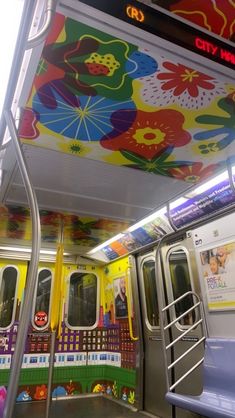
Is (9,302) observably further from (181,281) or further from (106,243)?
(181,281)

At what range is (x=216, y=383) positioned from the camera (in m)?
3.00

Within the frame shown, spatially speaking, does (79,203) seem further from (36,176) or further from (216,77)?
(216,77)

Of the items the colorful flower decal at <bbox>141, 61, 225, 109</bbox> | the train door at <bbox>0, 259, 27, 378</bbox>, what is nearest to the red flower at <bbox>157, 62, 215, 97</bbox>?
the colorful flower decal at <bbox>141, 61, 225, 109</bbox>

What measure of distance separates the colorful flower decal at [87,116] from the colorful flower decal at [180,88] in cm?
16

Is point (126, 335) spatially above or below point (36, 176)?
below

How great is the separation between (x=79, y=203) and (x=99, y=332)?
11.1 feet

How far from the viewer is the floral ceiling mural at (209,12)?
1.25 metres

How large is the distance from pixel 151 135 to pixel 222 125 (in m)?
0.47

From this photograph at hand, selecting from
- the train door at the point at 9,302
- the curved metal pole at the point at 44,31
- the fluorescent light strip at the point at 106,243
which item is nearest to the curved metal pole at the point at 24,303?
the curved metal pole at the point at 44,31

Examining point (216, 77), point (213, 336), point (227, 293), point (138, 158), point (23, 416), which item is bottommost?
point (23, 416)

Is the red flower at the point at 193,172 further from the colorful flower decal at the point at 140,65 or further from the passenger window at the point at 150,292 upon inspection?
the passenger window at the point at 150,292

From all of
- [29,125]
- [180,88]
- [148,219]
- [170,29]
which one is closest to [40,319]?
[148,219]

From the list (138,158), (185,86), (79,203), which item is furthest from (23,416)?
(185,86)

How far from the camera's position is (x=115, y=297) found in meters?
5.69
